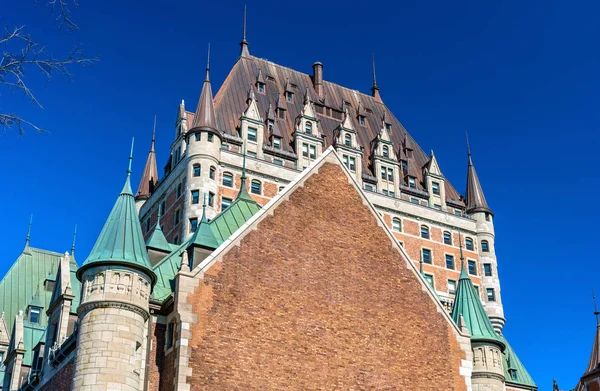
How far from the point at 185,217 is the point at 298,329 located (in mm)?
45718

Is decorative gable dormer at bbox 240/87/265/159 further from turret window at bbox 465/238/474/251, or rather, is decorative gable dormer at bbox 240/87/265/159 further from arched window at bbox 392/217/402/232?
turret window at bbox 465/238/474/251

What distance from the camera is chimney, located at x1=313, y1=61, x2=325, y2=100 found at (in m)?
95.9

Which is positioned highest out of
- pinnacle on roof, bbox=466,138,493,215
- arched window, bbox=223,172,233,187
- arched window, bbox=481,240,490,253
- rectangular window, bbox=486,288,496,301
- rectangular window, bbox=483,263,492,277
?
pinnacle on roof, bbox=466,138,493,215

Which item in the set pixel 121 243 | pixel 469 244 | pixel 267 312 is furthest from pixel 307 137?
pixel 121 243

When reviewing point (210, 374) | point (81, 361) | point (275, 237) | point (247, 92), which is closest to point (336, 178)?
point (275, 237)

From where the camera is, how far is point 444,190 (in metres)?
91.1

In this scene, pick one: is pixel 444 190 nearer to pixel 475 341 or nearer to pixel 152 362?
pixel 475 341

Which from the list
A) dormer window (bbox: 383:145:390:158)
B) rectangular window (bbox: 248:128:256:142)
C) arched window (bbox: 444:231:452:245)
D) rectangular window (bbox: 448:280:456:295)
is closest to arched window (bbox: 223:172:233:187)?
rectangular window (bbox: 248:128:256:142)

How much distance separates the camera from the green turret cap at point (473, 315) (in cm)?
3453

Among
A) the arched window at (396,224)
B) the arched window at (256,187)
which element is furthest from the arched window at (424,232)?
the arched window at (256,187)

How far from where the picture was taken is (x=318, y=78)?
96.8 metres

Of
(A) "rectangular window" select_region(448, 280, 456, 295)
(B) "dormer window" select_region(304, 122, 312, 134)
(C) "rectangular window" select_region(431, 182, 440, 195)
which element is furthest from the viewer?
(C) "rectangular window" select_region(431, 182, 440, 195)

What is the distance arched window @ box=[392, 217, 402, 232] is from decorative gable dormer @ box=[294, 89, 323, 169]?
10005 millimetres

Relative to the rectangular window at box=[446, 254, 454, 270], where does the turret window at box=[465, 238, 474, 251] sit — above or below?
above
